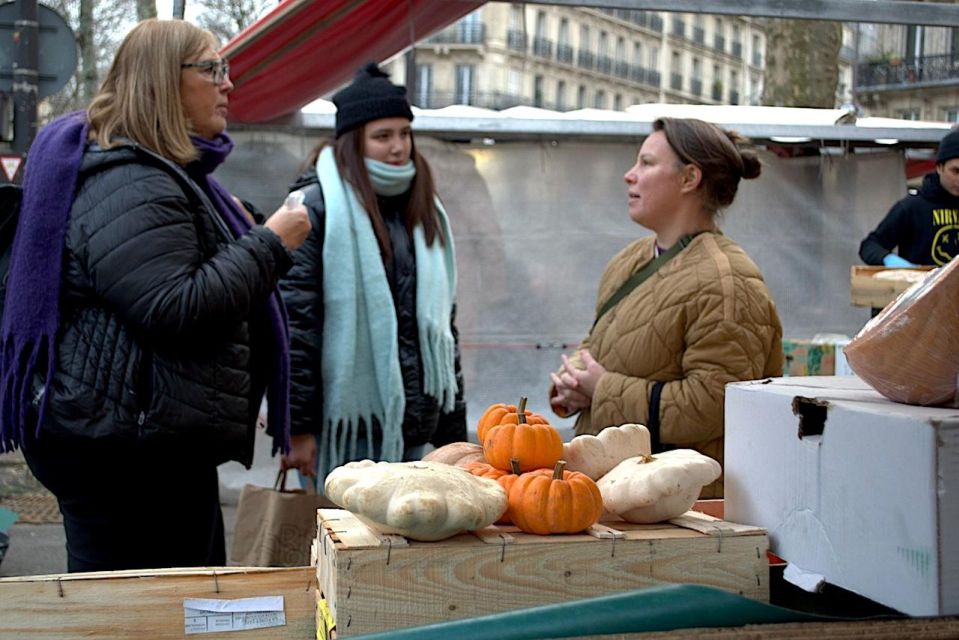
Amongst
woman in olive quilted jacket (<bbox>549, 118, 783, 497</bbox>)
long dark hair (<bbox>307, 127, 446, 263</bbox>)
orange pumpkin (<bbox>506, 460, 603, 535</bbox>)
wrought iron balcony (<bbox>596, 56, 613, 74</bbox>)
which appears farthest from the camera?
wrought iron balcony (<bbox>596, 56, 613, 74</bbox>)

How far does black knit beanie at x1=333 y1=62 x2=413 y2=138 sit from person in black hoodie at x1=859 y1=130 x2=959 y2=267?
141 inches

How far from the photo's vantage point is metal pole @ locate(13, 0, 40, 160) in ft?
24.0

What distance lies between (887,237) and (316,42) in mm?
3506

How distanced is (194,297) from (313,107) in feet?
16.2

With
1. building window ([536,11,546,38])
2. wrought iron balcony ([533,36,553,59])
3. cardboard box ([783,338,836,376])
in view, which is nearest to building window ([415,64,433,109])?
wrought iron balcony ([533,36,553,59])

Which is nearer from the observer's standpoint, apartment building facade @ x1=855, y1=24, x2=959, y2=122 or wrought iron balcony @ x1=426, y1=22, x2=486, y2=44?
apartment building facade @ x1=855, y1=24, x2=959, y2=122

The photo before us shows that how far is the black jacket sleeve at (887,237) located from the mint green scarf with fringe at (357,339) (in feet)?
12.2

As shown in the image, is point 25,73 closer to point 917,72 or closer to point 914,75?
point 914,75

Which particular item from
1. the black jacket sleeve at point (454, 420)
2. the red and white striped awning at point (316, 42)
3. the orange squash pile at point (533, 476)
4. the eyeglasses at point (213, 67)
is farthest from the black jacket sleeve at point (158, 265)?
the red and white striped awning at point (316, 42)

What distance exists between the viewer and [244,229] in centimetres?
324

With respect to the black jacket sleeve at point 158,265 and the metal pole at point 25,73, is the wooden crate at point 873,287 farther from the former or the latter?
the metal pole at point 25,73

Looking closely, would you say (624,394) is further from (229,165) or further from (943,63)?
(943,63)

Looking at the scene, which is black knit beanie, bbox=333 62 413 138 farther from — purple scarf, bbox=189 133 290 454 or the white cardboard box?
the white cardboard box

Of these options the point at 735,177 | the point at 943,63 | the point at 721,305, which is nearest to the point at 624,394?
the point at 721,305
